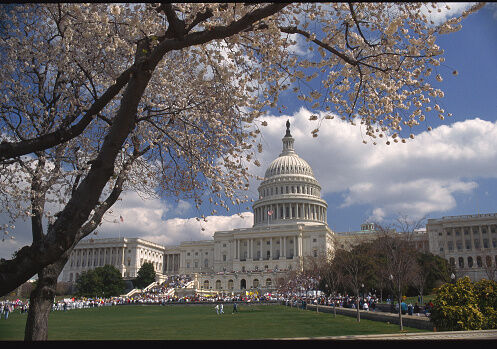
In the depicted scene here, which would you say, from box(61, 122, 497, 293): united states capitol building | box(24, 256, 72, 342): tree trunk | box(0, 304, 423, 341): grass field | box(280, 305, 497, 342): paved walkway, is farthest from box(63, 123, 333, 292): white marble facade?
box(24, 256, 72, 342): tree trunk

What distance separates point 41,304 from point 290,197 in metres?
115

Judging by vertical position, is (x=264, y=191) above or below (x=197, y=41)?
above

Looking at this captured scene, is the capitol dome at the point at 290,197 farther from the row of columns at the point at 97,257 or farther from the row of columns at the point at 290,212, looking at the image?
the row of columns at the point at 97,257

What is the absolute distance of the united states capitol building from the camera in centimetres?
10344

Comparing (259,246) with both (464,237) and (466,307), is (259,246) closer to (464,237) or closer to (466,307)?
(464,237)

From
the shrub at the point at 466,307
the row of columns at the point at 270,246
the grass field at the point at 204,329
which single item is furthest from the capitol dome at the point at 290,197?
the shrub at the point at 466,307

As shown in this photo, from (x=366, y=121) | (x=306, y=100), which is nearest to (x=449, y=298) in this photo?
(x=366, y=121)

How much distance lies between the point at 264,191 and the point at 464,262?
5487 cm

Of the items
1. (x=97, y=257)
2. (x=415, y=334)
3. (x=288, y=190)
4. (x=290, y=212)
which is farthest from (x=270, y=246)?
(x=415, y=334)

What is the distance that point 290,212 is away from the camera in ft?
408

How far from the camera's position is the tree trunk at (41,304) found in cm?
947

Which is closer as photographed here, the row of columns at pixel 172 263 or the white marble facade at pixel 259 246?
the white marble facade at pixel 259 246

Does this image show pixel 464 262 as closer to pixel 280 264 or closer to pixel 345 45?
pixel 280 264

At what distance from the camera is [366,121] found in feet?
34.1
